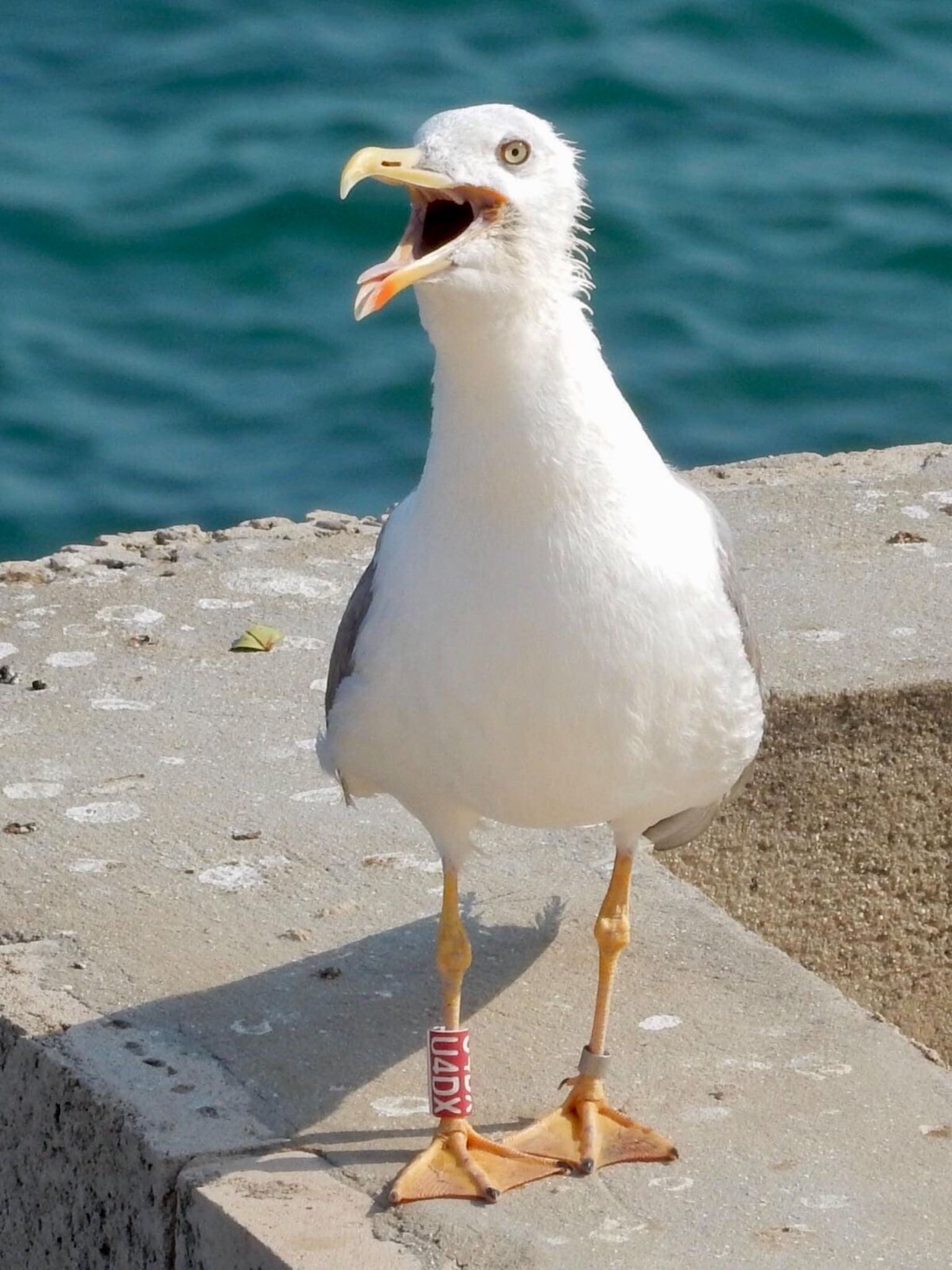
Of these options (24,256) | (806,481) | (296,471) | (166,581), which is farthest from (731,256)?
(166,581)

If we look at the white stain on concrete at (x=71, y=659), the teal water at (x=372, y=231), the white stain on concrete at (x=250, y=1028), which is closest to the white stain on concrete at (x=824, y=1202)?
the white stain on concrete at (x=250, y=1028)

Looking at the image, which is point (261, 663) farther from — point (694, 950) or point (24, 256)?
point (24, 256)

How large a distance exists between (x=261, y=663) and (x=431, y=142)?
246cm

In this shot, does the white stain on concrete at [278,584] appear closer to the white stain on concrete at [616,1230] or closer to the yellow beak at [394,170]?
the white stain on concrete at [616,1230]

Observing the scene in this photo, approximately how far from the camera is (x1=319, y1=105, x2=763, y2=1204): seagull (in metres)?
3.33

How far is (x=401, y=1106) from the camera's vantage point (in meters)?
3.96

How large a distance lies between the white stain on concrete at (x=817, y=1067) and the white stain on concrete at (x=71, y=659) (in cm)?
226

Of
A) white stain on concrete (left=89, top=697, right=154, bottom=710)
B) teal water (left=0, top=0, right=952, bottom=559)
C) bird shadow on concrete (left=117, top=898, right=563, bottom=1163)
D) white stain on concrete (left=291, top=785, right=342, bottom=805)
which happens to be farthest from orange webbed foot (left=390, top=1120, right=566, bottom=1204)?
teal water (left=0, top=0, right=952, bottom=559)

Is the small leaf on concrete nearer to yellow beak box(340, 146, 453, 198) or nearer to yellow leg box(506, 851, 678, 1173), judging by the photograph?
yellow leg box(506, 851, 678, 1173)

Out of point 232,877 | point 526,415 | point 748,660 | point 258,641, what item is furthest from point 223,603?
point 526,415

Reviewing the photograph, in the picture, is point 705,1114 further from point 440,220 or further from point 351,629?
point 440,220

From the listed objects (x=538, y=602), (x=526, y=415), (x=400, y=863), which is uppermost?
(x=526, y=415)

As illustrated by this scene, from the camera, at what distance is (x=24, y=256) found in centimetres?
1233

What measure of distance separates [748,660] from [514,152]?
3.51 feet
